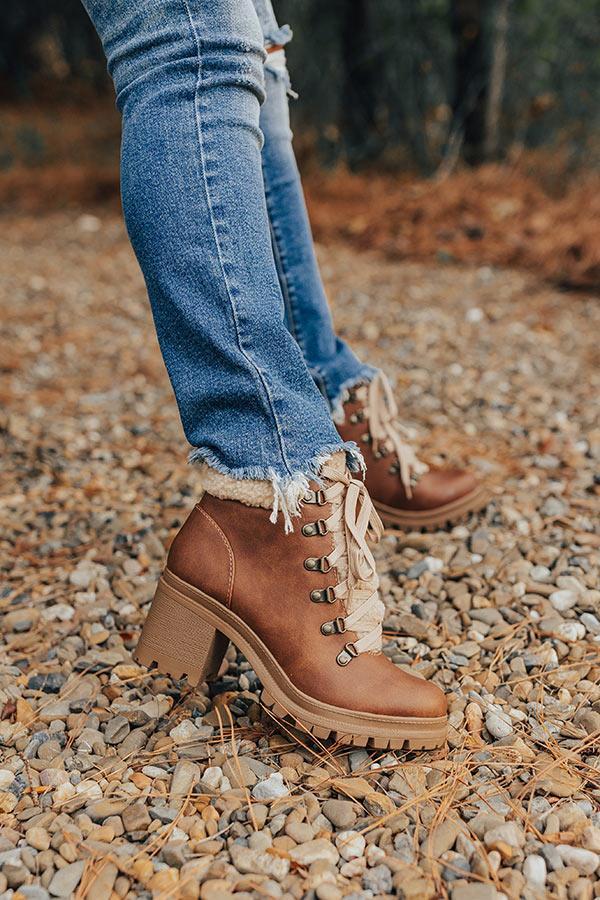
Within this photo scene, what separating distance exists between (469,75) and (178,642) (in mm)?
4164

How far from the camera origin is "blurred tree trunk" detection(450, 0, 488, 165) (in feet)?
14.3

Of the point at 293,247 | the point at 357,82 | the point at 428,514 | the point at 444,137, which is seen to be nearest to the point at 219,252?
the point at 293,247

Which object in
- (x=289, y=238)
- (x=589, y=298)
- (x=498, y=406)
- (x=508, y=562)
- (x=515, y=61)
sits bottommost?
(x=508, y=562)

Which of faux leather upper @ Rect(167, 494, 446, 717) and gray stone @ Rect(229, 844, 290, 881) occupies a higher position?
faux leather upper @ Rect(167, 494, 446, 717)

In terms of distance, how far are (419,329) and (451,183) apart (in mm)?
1678

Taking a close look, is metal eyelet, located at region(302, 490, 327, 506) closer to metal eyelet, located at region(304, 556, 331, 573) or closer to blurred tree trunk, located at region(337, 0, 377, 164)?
metal eyelet, located at region(304, 556, 331, 573)

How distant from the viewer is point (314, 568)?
3.56 feet

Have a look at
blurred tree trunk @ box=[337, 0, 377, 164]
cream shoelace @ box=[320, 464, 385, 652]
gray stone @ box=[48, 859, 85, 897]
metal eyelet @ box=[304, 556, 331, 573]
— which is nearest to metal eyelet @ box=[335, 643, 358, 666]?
cream shoelace @ box=[320, 464, 385, 652]

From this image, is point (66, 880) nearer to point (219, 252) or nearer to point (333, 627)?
point (333, 627)

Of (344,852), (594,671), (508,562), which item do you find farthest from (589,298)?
(344,852)

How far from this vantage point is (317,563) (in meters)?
1.08

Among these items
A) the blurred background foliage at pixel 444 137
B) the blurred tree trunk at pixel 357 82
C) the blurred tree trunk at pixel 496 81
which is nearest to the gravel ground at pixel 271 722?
the blurred background foliage at pixel 444 137

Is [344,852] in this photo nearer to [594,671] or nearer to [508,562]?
[594,671]

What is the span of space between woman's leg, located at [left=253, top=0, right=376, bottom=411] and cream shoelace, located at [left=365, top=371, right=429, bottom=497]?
3 centimetres
